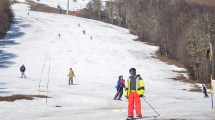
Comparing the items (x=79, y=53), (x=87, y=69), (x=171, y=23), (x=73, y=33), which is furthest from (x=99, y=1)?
(x=87, y=69)

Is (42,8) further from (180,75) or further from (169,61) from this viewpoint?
(180,75)

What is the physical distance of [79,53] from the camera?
66.8 m

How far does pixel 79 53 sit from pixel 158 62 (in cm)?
1249

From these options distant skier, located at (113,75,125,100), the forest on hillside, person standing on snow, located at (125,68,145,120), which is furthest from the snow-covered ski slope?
the forest on hillside

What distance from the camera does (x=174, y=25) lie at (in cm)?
7781

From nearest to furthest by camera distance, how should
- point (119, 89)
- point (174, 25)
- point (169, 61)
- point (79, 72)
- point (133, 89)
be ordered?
point (133, 89), point (119, 89), point (79, 72), point (169, 61), point (174, 25)

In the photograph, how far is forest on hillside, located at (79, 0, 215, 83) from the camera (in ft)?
176

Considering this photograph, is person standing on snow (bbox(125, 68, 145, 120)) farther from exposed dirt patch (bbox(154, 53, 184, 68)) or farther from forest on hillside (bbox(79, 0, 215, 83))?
exposed dirt patch (bbox(154, 53, 184, 68))

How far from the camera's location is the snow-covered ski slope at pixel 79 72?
20.5 m

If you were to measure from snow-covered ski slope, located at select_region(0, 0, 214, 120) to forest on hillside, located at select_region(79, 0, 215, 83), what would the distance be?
3.39 m

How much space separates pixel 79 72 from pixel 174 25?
102ft

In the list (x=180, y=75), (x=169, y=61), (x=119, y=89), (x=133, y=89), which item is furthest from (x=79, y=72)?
(x=133, y=89)

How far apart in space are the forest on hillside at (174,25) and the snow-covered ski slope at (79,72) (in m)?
3.39

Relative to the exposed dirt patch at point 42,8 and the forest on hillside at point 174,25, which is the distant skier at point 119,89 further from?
the exposed dirt patch at point 42,8
